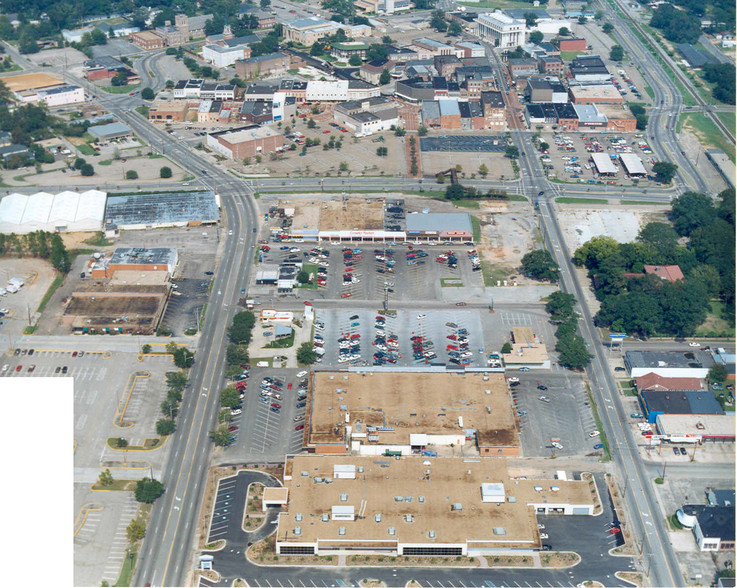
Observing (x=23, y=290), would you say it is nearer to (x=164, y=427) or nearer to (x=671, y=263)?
(x=164, y=427)

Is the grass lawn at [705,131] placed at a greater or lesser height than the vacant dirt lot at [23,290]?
greater

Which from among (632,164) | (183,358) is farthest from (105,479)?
(632,164)

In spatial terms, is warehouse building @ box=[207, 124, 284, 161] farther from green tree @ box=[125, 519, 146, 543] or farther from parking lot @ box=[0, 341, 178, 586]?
green tree @ box=[125, 519, 146, 543]

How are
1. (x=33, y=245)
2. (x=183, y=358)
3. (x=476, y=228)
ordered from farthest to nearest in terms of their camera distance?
(x=476, y=228), (x=33, y=245), (x=183, y=358)

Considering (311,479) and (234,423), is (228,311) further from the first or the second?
(311,479)

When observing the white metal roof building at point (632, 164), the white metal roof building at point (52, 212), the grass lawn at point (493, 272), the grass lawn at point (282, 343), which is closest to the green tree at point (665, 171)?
the white metal roof building at point (632, 164)

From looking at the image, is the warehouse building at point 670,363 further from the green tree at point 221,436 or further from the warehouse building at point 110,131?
the warehouse building at point 110,131

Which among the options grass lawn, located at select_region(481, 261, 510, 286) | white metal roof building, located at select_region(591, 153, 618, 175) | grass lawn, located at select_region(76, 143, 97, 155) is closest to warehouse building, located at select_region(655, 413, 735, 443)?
grass lawn, located at select_region(481, 261, 510, 286)
